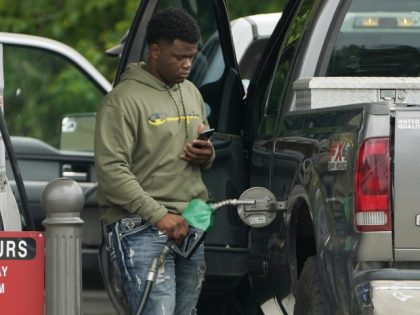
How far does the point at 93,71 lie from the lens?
10414mm

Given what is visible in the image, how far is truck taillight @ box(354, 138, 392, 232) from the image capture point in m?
5.48

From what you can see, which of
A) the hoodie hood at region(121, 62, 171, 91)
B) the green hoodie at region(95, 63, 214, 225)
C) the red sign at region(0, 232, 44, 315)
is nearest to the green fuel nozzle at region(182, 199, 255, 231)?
the green hoodie at region(95, 63, 214, 225)

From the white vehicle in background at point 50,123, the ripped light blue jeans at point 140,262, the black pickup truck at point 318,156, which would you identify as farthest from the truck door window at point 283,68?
the white vehicle in background at point 50,123

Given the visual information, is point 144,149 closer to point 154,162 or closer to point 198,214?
point 154,162

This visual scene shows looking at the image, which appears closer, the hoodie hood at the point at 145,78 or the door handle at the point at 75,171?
the hoodie hood at the point at 145,78

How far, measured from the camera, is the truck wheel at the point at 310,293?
605 centimetres

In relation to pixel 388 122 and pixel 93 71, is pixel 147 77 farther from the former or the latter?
pixel 93 71

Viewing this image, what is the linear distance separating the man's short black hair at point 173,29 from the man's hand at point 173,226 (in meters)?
0.77

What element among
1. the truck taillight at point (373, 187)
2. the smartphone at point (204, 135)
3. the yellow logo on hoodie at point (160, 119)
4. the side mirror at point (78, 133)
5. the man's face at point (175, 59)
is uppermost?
the man's face at point (175, 59)

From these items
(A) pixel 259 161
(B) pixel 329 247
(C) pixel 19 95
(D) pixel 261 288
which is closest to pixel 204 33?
(A) pixel 259 161

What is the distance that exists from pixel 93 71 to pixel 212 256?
11.4 ft

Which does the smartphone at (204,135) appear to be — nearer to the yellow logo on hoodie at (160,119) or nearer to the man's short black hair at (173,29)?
the yellow logo on hoodie at (160,119)

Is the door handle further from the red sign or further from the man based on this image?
the red sign

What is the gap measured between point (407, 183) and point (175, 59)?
139 centimetres
